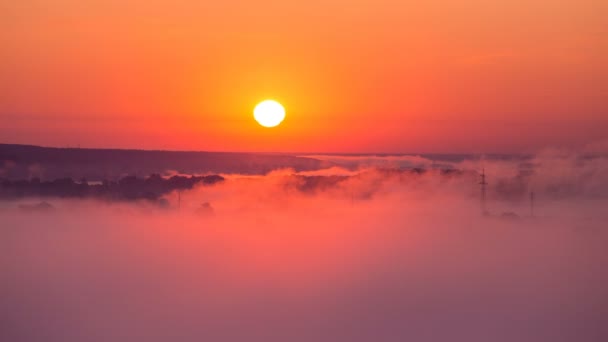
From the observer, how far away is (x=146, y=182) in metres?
58.7

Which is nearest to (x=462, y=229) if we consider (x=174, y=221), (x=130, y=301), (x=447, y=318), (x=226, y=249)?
(x=447, y=318)

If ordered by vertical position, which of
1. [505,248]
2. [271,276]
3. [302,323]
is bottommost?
[302,323]

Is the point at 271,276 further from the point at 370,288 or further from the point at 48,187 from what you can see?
the point at 48,187

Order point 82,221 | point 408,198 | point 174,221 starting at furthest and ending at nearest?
point 408,198, point 174,221, point 82,221

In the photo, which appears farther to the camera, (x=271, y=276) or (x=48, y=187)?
(x=271, y=276)

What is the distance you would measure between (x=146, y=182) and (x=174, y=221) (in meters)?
27.9

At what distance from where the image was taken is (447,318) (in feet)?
335

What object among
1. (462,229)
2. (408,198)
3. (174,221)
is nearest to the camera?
(174,221)

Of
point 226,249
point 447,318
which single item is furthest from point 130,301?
point 447,318

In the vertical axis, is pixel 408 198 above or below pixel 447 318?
above

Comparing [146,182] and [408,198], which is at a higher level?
[408,198]

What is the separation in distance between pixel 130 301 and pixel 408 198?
44.8m

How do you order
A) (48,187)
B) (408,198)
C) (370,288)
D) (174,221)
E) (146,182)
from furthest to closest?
(370,288) < (408,198) < (174,221) < (146,182) < (48,187)

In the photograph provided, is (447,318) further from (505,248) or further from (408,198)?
(408,198)
